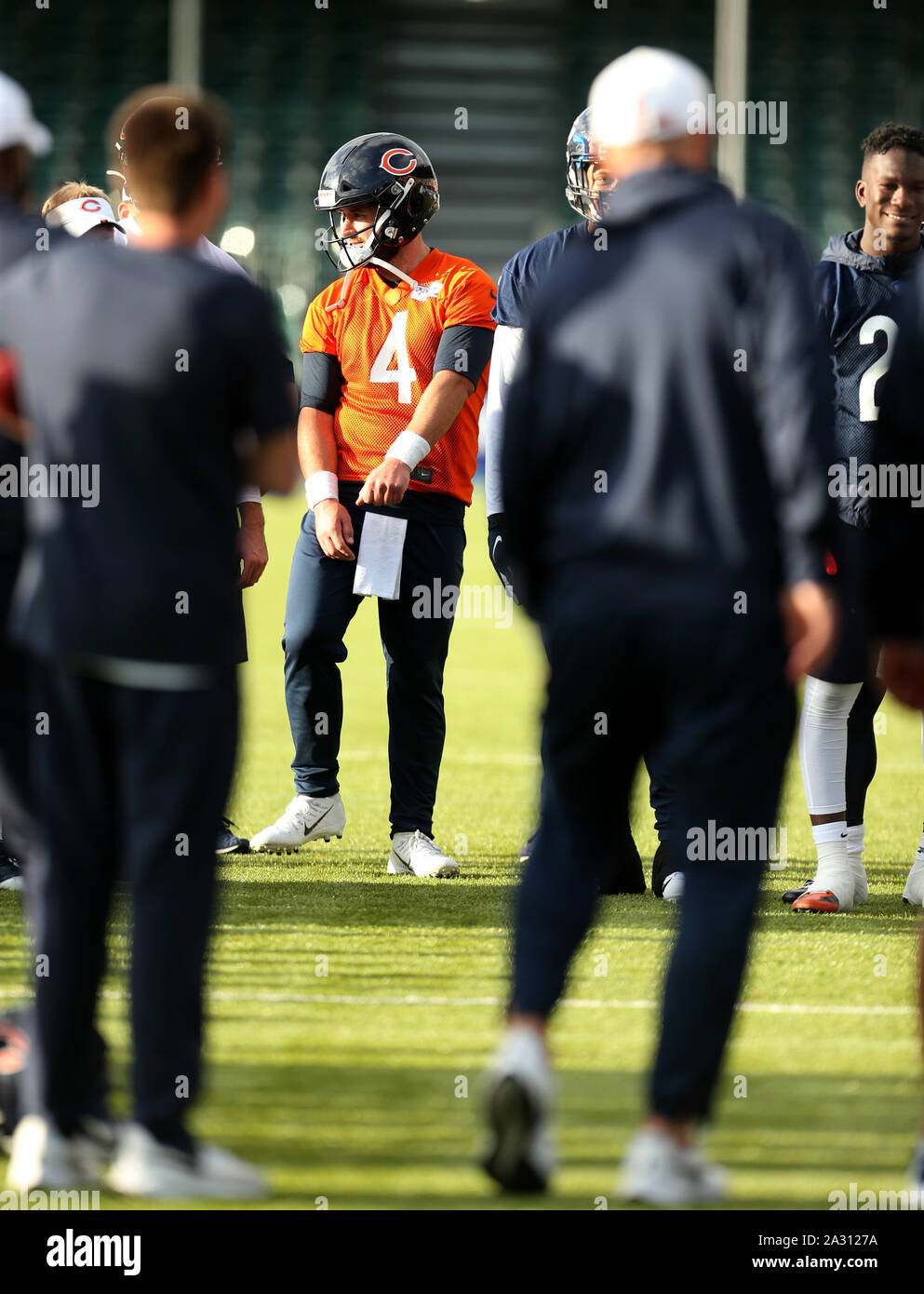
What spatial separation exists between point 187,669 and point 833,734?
2.92 meters

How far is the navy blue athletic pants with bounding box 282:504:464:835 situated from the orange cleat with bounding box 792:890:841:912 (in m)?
1.23

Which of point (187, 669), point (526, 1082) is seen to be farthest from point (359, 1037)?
point (187, 669)

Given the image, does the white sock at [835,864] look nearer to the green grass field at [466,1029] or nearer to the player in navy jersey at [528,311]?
the green grass field at [466,1029]

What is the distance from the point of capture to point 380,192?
5492 mm

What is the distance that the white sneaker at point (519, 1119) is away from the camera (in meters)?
2.79

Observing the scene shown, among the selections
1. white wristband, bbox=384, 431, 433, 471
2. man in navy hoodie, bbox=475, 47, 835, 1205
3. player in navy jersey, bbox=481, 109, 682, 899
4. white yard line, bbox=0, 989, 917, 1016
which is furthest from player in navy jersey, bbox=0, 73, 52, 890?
white wristband, bbox=384, 431, 433, 471

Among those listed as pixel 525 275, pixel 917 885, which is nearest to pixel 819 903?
pixel 917 885

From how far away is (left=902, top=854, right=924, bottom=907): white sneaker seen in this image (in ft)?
17.5

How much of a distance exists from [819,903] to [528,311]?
1969mm

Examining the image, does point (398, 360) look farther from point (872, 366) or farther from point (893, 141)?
point (893, 141)

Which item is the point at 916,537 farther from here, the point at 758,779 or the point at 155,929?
the point at 155,929

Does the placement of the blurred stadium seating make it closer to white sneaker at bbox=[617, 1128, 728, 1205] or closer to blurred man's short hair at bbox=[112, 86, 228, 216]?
blurred man's short hair at bbox=[112, 86, 228, 216]

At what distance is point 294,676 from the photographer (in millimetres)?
5766

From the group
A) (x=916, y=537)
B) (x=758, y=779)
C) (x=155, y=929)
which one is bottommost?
(x=155, y=929)
